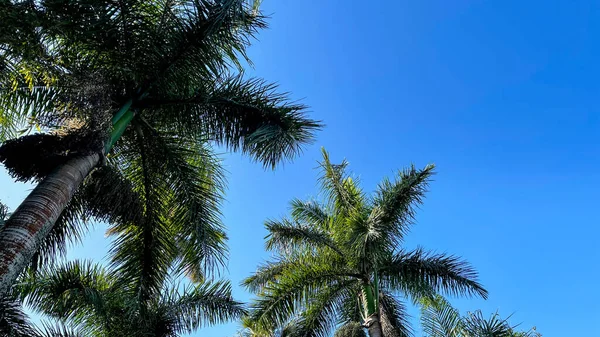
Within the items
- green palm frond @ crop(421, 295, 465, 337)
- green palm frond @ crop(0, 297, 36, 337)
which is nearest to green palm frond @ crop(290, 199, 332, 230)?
green palm frond @ crop(421, 295, 465, 337)

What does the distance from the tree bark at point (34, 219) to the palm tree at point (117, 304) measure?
2580 mm

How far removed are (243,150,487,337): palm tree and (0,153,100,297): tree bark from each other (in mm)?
6163

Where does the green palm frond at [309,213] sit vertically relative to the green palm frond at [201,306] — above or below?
above

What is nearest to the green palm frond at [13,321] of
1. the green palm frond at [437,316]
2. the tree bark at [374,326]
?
the tree bark at [374,326]

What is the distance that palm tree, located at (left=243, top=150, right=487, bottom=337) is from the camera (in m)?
10.7

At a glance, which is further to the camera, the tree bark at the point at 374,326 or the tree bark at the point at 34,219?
the tree bark at the point at 374,326

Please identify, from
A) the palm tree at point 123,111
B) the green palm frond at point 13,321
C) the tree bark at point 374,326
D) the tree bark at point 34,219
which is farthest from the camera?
the tree bark at point 374,326

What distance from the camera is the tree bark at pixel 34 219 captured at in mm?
4727

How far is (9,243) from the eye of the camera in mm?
4781

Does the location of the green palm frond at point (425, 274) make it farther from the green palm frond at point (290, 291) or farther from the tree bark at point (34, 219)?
the tree bark at point (34, 219)

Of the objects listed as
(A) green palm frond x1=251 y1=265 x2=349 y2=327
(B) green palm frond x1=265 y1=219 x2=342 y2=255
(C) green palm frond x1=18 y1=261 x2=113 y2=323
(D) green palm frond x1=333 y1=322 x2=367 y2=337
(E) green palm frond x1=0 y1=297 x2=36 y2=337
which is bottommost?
(E) green palm frond x1=0 y1=297 x2=36 y2=337

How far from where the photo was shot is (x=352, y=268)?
12.0 m

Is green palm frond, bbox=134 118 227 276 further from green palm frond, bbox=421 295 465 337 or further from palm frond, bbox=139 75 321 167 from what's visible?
green palm frond, bbox=421 295 465 337

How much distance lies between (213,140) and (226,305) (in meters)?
3.12
